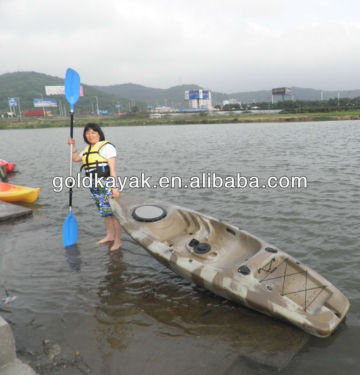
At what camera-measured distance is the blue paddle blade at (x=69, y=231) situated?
682 cm

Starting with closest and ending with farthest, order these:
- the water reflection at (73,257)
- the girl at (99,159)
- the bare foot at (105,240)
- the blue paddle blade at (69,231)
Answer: the girl at (99,159) < the water reflection at (73,257) < the blue paddle blade at (69,231) < the bare foot at (105,240)

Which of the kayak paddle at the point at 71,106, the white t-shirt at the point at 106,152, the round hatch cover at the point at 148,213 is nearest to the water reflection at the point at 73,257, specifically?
the kayak paddle at the point at 71,106

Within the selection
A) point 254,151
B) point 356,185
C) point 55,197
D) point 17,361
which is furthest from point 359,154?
point 17,361

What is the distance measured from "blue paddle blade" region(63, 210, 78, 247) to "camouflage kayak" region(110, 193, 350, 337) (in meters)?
1.48

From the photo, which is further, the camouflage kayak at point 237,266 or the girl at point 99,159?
the girl at point 99,159

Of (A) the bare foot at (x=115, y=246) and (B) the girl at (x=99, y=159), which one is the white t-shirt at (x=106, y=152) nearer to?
(B) the girl at (x=99, y=159)

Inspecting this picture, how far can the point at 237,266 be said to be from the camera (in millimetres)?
4449

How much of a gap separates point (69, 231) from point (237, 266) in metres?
4.25

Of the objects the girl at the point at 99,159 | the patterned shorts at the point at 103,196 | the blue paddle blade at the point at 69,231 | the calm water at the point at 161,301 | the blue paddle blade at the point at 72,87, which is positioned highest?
the blue paddle blade at the point at 72,87

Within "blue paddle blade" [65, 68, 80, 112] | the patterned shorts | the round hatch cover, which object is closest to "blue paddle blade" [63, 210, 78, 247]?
the patterned shorts

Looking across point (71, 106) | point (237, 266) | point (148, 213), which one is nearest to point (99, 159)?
point (148, 213)

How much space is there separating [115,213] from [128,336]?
96.6 inches

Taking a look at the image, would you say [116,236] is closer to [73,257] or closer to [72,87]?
[73,257]

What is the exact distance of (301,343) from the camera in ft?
12.5
